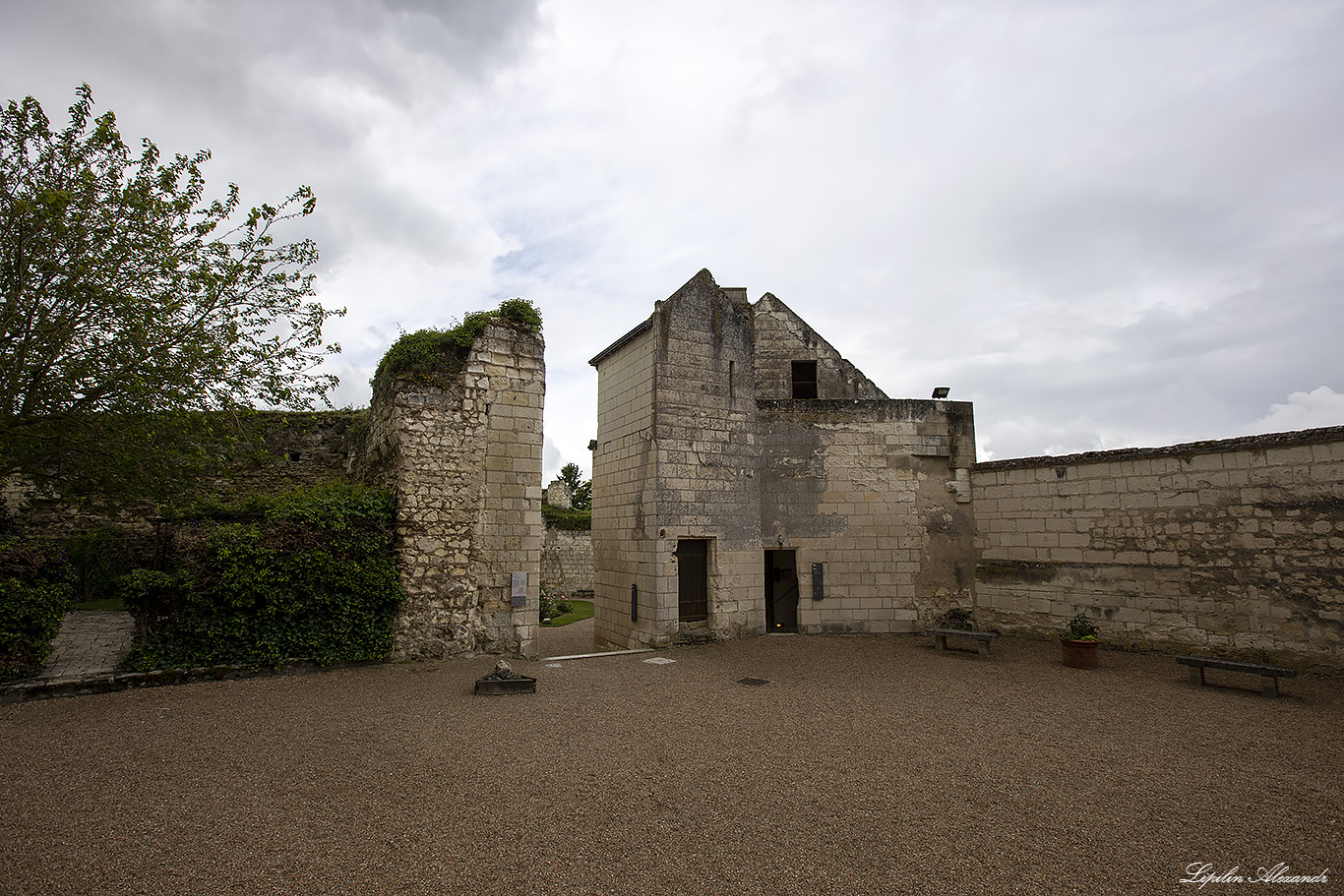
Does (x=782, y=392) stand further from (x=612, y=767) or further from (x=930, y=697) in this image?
(x=612, y=767)

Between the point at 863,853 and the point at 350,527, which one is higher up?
the point at 350,527

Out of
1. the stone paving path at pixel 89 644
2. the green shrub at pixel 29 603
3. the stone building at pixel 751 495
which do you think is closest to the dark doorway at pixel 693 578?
the stone building at pixel 751 495

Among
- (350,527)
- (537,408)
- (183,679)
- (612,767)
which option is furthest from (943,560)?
(183,679)

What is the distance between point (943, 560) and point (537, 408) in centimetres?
817

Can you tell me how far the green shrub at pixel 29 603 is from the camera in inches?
247

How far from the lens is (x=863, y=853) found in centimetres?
348

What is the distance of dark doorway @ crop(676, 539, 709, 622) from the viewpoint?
1084 centimetres

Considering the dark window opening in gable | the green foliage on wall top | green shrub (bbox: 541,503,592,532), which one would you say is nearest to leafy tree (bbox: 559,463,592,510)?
green shrub (bbox: 541,503,592,532)

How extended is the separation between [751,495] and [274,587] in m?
7.63

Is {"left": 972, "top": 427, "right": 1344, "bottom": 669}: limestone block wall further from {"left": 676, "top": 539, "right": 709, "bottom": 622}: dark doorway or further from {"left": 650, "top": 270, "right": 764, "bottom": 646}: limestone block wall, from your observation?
{"left": 676, "top": 539, "right": 709, "bottom": 622}: dark doorway

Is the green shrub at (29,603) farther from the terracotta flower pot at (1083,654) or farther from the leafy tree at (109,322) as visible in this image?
the terracotta flower pot at (1083,654)

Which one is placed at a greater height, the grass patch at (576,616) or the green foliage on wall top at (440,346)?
the green foliage on wall top at (440,346)

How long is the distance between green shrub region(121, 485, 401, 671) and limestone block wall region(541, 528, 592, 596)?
12.5m

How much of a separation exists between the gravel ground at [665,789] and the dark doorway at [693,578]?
11.2 feet
